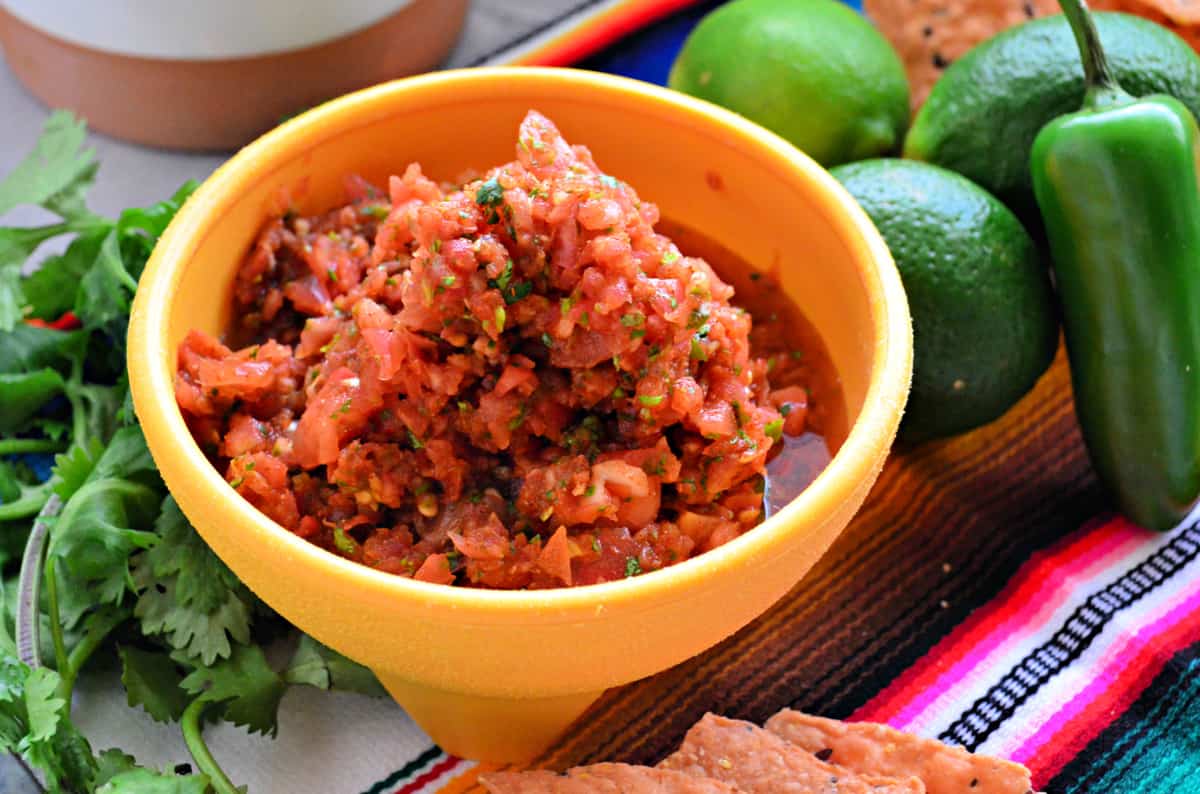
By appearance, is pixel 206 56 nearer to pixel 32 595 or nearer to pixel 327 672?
pixel 32 595

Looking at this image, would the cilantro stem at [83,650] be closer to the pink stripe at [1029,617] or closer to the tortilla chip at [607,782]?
the tortilla chip at [607,782]

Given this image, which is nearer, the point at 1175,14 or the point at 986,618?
the point at 986,618

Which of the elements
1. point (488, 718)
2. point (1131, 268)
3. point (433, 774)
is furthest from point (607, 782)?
point (1131, 268)

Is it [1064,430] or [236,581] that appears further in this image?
[1064,430]

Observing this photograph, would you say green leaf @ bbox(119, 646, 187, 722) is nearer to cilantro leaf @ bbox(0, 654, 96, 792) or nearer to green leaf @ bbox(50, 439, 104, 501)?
cilantro leaf @ bbox(0, 654, 96, 792)

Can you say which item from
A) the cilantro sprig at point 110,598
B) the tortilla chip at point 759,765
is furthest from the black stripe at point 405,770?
the tortilla chip at point 759,765

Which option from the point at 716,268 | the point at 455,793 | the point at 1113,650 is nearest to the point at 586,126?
the point at 716,268

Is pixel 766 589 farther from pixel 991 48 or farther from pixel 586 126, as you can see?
pixel 991 48
